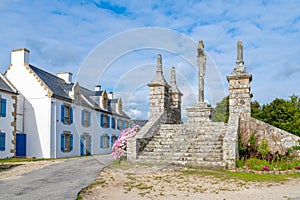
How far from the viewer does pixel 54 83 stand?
22078mm

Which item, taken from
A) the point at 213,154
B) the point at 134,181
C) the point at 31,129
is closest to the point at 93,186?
the point at 134,181

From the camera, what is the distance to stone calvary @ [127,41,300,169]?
31.8 feet

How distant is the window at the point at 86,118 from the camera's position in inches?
946

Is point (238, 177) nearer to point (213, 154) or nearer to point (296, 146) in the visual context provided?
point (213, 154)

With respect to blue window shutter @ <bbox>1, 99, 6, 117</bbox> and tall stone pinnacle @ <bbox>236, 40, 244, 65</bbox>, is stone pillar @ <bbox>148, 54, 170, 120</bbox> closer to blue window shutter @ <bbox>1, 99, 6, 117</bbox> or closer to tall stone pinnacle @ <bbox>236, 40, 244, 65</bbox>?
tall stone pinnacle @ <bbox>236, 40, 244, 65</bbox>

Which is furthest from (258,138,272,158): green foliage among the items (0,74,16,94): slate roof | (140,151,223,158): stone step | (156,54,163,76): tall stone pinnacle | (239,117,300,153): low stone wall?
(0,74,16,94): slate roof

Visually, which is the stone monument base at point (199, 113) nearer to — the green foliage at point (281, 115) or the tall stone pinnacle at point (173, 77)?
the tall stone pinnacle at point (173, 77)

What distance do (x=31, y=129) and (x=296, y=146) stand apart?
16240 millimetres

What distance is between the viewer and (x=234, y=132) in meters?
9.67

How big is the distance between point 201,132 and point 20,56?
14324 mm

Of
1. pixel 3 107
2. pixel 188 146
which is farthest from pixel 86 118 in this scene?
pixel 188 146

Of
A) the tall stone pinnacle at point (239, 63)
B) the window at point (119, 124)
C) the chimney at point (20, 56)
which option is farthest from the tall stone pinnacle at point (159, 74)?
the window at point (119, 124)

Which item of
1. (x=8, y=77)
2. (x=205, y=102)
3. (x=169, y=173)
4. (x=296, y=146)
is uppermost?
(x=8, y=77)

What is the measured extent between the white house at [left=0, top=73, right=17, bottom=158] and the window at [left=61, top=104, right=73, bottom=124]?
3.24 metres
